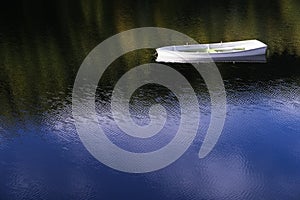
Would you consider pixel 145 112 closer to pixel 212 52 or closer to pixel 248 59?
pixel 212 52

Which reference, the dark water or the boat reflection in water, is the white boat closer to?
the boat reflection in water

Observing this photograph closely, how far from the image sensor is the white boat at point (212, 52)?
1211 inches

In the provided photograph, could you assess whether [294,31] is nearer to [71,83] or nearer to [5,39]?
[71,83]

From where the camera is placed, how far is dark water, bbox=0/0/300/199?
1830 centimetres

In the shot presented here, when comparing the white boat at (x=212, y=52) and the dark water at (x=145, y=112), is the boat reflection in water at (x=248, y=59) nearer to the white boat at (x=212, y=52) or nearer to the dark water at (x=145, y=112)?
the white boat at (x=212, y=52)

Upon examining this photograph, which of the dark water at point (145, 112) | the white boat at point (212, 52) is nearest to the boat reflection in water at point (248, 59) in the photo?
the white boat at point (212, 52)

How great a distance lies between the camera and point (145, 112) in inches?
935

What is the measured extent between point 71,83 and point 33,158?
26.0 feet

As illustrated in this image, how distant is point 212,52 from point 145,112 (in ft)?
30.3

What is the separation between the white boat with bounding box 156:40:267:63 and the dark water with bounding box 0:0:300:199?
0.79 m

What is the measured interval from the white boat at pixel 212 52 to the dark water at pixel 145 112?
0.79 metres

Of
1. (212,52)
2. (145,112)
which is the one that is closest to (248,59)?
(212,52)

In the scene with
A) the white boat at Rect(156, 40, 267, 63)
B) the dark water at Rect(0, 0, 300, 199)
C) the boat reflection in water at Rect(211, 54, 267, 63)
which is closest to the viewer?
the dark water at Rect(0, 0, 300, 199)

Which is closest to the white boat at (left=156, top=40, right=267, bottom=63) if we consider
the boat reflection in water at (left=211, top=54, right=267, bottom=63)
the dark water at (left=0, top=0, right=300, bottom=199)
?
the boat reflection in water at (left=211, top=54, right=267, bottom=63)
